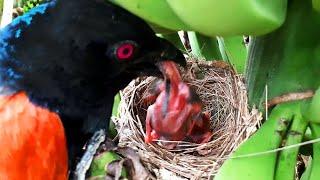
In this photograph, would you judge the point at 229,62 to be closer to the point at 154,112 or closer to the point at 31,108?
the point at 154,112

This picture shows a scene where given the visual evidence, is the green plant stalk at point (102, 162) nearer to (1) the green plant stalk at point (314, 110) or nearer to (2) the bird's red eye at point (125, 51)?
(2) the bird's red eye at point (125, 51)

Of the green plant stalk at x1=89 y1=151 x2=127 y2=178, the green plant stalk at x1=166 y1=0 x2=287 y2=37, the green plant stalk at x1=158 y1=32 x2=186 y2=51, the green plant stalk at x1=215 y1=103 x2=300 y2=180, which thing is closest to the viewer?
the green plant stalk at x1=166 y1=0 x2=287 y2=37

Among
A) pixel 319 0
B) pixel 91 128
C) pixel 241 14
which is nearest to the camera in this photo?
pixel 241 14

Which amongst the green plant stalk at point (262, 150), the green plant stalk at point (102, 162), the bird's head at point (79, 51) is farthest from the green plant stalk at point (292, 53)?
the green plant stalk at point (102, 162)

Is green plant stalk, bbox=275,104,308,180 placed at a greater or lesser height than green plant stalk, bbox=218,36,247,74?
lesser

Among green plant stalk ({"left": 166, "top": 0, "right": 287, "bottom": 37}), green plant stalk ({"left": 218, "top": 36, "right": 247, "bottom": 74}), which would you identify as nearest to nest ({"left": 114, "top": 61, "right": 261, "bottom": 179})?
green plant stalk ({"left": 218, "top": 36, "right": 247, "bottom": 74})

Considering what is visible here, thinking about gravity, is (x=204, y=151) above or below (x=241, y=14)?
below

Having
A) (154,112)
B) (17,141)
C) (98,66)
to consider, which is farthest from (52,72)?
(154,112)

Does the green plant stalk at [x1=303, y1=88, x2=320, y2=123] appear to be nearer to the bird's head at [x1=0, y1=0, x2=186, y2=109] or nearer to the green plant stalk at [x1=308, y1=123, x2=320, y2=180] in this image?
the green plant stalk at [x1=308, y1=123, x2=320, y2=180]

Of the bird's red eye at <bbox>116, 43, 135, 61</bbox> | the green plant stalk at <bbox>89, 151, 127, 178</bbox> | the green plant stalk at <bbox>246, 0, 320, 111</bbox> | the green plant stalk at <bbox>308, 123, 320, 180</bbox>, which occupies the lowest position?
the green plant stalk at <bbox>308, 123, 320, 180</bbox>
